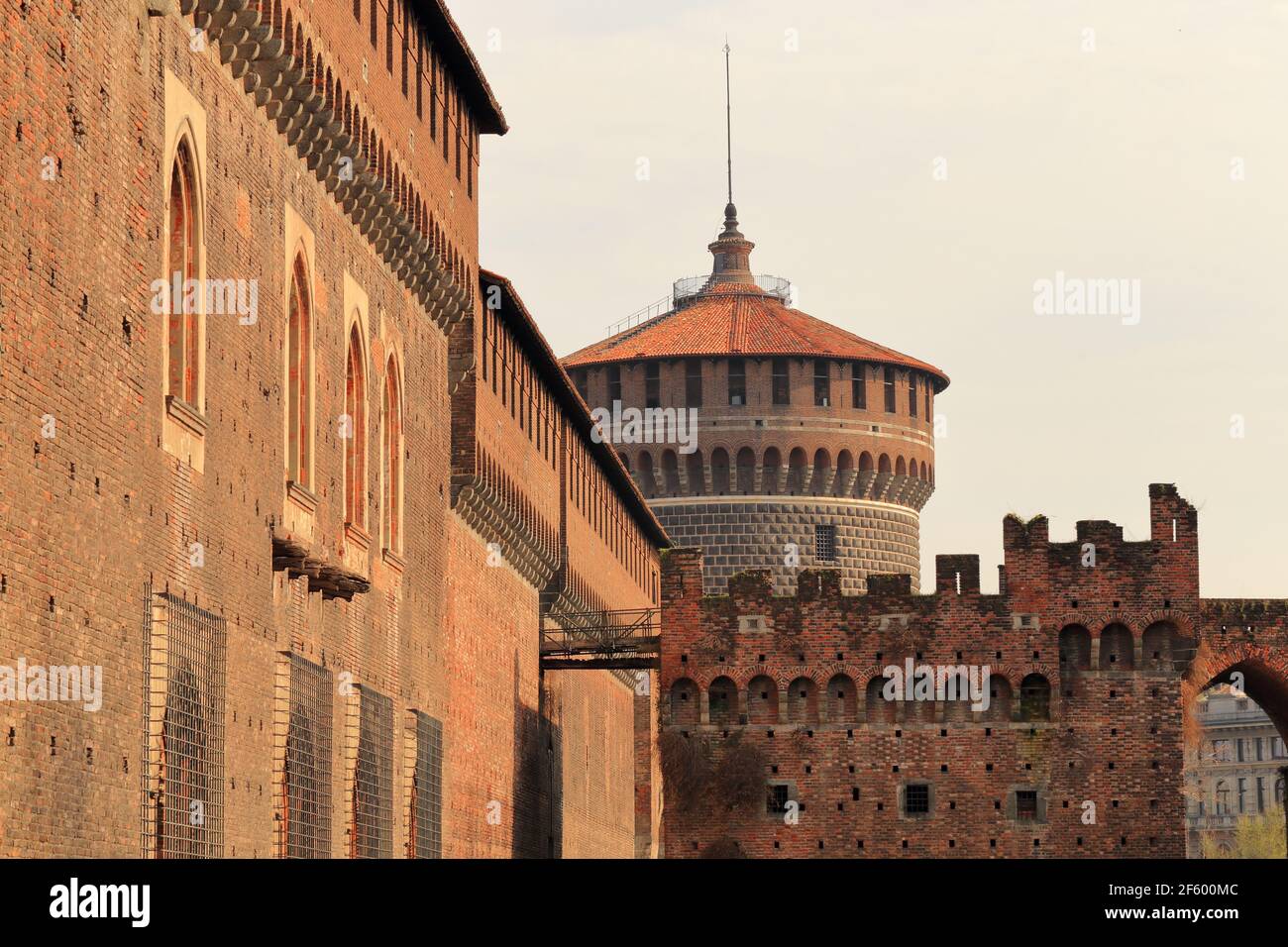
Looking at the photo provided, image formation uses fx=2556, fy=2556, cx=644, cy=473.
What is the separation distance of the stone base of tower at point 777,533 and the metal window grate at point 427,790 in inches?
1389

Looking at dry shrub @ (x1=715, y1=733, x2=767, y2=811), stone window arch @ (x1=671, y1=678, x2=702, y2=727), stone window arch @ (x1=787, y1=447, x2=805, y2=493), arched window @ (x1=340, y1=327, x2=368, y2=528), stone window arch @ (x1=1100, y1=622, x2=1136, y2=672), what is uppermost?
stone window arch @ (x1=787, y1=447, x2=805, y2=493)

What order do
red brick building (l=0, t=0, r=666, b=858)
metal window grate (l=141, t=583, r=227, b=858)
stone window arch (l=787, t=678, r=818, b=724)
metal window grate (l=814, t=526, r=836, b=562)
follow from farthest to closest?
metal window grate (l=814, t=526, r=836, b=562), stone window arch (l=787, t=678, r=818, b=724), metal window grate (l=141, t=583, r=227, b=858), red brick building (l=0, t=0, r=666, b=858)

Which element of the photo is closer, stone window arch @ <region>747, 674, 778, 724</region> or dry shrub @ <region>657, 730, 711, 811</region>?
dry shrub @ <region>657, 730, 711, 811</region>

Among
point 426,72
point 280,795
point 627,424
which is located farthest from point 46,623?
point 627,424

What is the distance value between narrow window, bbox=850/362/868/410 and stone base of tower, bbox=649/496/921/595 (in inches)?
113

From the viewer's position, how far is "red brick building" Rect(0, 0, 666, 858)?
2034 centimetres

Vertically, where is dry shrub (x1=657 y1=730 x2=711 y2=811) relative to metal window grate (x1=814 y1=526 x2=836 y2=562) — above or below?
below

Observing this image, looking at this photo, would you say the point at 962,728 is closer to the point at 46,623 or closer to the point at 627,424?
the point at 627,424

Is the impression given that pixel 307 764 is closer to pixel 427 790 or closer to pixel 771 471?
pixel 427 790

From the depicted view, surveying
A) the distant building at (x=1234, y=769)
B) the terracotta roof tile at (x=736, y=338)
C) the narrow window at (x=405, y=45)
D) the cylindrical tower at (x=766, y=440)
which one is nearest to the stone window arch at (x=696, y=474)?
the cylindrical tower at (x=766, y=440)

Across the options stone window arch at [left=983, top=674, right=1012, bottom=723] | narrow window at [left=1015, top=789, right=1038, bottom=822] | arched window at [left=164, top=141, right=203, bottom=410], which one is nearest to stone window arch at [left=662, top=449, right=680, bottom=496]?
stone window arch at [left=983, top=674, right=1012, bottom=723]

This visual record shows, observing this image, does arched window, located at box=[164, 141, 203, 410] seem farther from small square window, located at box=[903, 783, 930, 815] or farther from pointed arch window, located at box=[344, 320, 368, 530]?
small square window, located at box=[903, 783, 930, 815]

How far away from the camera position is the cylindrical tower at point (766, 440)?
242 ft

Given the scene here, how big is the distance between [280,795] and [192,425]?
555 centimetres
